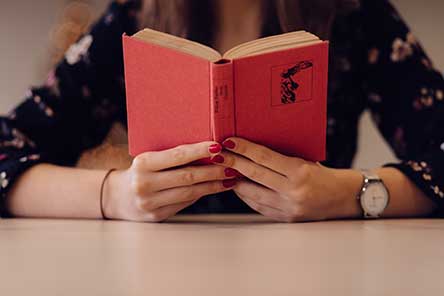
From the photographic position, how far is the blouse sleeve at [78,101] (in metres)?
1.17

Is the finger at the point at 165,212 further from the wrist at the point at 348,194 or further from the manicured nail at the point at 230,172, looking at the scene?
the wrist at the point at 348,194

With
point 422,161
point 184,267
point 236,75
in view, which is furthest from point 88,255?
point 422,161

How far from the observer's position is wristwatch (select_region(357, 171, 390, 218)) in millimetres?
914

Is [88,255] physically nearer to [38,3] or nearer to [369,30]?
[369,30]

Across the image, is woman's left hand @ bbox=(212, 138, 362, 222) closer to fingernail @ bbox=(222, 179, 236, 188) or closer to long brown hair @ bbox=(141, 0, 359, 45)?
fingernail @ bbox=(222, 179, 236, 188)

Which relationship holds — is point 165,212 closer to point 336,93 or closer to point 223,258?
point 223,258

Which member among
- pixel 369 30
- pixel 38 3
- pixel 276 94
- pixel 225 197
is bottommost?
pixel 225 197

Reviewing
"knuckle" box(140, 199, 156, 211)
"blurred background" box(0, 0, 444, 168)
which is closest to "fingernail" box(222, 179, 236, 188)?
"knuckle" box(140, 199, 156, 211)

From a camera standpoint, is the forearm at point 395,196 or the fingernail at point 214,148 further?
the forearm at point 395,196

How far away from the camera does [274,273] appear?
0.54 meters

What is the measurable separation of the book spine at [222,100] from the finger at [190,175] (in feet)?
0.18

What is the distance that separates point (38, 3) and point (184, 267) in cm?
218

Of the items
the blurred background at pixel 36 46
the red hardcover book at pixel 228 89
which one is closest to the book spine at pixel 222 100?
the red hardcover book at pixel 228 89

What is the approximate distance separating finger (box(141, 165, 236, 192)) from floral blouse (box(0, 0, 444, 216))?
0.40 m
